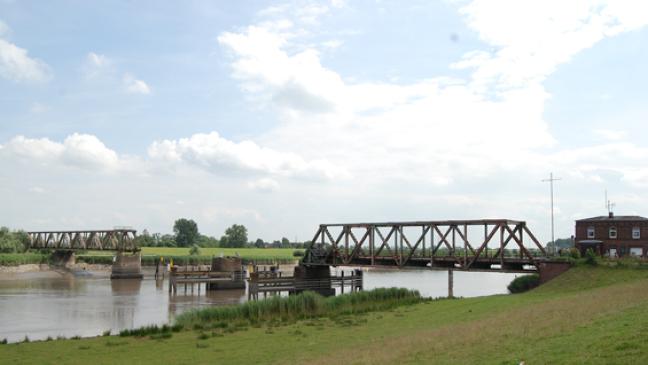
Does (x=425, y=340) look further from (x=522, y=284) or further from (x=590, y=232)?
(x=522, y=284)

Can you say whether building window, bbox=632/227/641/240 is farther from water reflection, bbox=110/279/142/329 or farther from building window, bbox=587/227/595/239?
water reflection, bbox=110/279/142/329

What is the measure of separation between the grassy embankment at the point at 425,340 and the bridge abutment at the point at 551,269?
692cm

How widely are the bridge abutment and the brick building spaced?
11.5 metres

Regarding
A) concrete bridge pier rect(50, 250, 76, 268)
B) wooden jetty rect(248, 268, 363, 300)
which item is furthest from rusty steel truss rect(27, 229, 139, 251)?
wooden jetty rect(248, 268, 363, 300)

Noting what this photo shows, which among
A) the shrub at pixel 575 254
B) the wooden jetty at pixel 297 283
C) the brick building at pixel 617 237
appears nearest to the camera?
the shrub at pixel 575 254

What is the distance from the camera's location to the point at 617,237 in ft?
165

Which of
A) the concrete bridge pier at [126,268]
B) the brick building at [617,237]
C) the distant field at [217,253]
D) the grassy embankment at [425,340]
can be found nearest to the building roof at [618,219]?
the brick building at [617,237]

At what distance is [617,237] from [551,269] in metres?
14.1

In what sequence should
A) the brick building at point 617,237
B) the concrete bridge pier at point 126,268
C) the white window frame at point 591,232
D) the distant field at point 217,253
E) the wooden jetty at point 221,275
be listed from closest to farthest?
the brick building at point 617,237 < the white window frame at point 591,232 < the wooden jetty at point 221,275 < the concrete bridge pier at point 126,268 < the distant field at point 217,253

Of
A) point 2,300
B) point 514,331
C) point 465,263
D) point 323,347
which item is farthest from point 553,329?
point 2,300

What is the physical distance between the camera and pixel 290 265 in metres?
122

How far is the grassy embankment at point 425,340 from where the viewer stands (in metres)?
14.6

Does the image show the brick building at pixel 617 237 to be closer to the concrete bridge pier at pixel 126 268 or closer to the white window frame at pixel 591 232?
the white window frame at pixel 591 232

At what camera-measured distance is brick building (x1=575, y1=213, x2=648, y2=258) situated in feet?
163
